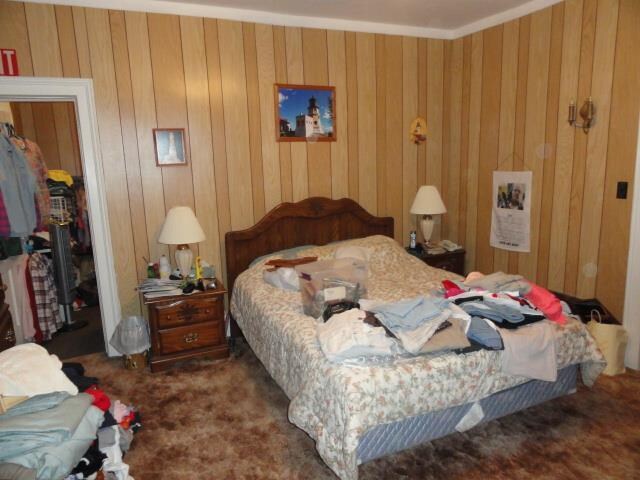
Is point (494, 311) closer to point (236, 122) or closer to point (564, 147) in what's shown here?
point (564, 147)

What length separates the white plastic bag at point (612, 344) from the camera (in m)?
2.93

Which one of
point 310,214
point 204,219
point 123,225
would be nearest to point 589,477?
point 310,214

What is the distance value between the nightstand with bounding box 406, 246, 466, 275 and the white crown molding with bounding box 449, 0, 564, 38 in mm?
1966

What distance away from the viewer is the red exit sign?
294cm

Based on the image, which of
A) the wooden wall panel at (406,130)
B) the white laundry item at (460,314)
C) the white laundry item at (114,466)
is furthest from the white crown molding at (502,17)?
the white laundry item at (114,466)

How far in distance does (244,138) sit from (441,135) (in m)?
1.91

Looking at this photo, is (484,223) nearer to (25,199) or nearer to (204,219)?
(204,219)

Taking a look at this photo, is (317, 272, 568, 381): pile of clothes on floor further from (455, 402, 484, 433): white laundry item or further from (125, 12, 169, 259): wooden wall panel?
(125, 12, 169, 259): wooden wall panel

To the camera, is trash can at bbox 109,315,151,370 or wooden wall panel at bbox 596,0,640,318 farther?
trash can at bbox 109,315,151,370

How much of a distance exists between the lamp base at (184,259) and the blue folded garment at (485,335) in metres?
2.10

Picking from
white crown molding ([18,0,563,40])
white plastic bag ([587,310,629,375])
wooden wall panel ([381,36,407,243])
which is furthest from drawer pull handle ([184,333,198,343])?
white plastic bag ([587,310,629,375])

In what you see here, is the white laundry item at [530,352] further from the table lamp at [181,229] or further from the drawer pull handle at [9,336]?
the drawer pull handle at [9,336]

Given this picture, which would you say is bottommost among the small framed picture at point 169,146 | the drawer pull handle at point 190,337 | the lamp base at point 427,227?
the drawer pull handle at point 190,337

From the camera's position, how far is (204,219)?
3609mm
